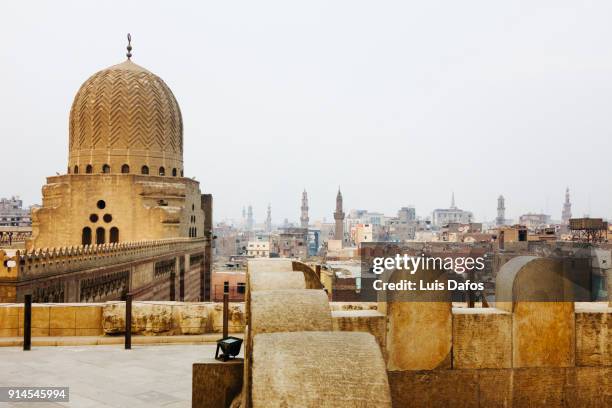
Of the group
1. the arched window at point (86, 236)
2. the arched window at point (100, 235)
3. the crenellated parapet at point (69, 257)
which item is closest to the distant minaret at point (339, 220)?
the arched window at point (100, 235)

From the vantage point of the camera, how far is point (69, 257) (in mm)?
18719

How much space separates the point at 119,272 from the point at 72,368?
17.3 meters

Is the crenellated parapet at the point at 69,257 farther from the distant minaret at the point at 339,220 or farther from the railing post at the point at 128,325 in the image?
the distant minaret at the point at 339,220

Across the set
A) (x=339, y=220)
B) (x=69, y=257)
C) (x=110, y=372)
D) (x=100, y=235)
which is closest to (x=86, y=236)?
(x=100, y=235)

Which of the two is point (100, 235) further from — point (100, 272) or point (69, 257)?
point (69, 257)

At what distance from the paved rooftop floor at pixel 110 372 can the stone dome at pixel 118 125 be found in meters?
29.4

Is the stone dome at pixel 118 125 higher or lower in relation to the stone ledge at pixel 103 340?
higher

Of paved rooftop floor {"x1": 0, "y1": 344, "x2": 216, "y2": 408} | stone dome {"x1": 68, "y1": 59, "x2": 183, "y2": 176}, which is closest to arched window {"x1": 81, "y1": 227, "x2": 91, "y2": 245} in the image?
stone dome {"x1": 68, "y1": 59, "x2": 183, "y2": 176}

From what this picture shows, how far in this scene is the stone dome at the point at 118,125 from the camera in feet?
116

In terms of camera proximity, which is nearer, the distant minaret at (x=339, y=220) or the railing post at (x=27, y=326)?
the railing post at (x=27, y=326)

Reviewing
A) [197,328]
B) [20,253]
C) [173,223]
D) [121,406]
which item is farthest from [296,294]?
[173,223]

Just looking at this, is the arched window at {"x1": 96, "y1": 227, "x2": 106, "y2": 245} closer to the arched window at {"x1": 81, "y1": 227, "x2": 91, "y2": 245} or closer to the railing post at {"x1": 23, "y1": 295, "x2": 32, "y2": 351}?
the arched window at {"x1": 81, "y1": 227, "x2": 91, "y2": 245}

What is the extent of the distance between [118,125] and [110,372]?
31.6 metres

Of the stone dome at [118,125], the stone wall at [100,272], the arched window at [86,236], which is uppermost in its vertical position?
the stone dome at [118,125]
